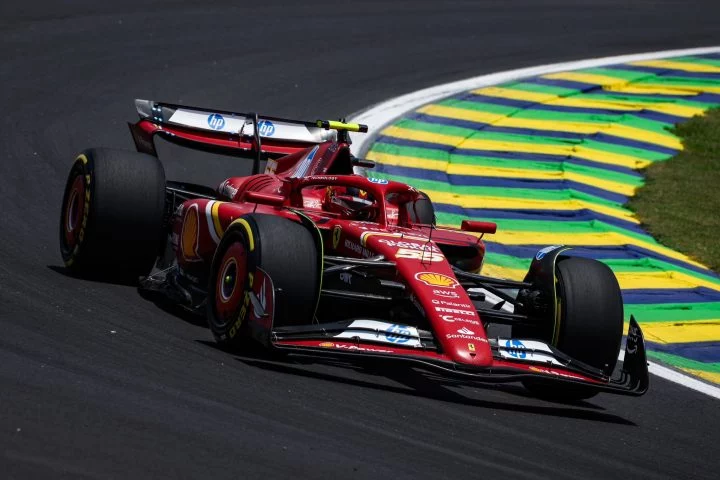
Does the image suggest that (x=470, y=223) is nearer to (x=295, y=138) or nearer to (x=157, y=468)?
(x=295, y=138)

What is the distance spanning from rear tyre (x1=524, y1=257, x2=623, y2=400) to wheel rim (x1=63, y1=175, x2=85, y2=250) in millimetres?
3288

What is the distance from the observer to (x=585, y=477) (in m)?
6.41

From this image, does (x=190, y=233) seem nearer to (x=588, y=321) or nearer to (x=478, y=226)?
(x=478, y=226)

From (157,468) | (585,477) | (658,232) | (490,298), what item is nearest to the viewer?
(157,468)

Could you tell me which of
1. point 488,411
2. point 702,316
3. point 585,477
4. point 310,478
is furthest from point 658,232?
point 310,478

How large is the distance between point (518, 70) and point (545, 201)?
5896 mm

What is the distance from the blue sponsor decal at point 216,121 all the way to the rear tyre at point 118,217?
146 cm

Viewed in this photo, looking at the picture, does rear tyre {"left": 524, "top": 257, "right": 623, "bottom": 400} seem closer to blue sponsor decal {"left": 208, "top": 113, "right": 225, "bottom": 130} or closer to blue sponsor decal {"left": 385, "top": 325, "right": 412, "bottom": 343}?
blue sponsor decal {"left": 385, "top": 325, "right": 412, "bottom": 343}

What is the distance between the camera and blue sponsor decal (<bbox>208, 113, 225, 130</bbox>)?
35.1 ft

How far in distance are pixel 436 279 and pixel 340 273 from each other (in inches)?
26.9

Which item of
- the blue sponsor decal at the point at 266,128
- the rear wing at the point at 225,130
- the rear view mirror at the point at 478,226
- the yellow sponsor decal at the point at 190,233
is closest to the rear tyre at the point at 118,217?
the yellow sponsor decal at the point at 190,233

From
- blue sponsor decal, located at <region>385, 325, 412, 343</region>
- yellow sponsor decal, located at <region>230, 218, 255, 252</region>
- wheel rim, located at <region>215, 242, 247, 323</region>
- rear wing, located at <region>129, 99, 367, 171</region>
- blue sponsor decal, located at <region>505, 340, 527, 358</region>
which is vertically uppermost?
rear wing, located at <region>129, 99, 367, 171</region>

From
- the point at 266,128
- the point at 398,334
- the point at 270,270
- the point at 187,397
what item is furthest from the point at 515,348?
the point at 266,128

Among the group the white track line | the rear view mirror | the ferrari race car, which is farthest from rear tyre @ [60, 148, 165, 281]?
the white track line
